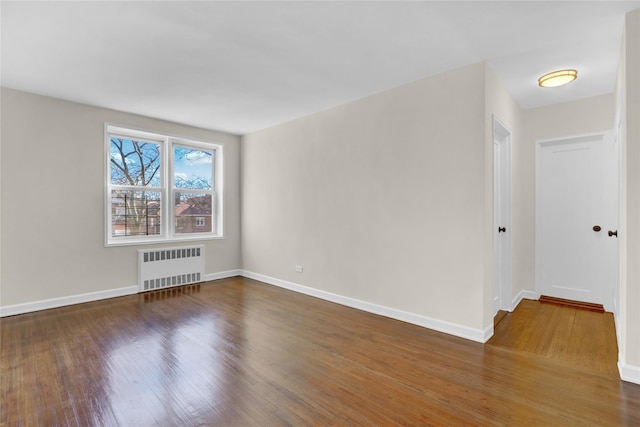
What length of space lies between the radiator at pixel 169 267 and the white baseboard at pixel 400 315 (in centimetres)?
141

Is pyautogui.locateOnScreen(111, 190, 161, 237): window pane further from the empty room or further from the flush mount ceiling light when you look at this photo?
the flush mount ceiling light

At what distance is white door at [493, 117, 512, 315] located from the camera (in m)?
3.59

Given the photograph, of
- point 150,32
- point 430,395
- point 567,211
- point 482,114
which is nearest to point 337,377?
point 430,395

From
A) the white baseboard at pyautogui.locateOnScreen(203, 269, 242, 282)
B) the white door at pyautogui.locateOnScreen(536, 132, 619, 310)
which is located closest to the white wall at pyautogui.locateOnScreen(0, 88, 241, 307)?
the white baseboard at pyautogui.locateOnScreen(203, 269, 242, 282)

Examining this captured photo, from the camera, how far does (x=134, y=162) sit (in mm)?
4633

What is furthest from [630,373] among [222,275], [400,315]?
[222,275]

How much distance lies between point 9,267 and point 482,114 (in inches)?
211

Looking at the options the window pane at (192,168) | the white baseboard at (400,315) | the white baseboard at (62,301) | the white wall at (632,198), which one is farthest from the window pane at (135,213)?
the white wall at (632,198)

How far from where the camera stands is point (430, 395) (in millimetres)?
2014

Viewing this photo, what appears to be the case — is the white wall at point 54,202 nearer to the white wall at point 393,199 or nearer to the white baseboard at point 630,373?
the white wall at point 393,199

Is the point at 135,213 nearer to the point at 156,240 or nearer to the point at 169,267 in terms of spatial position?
the point at 156,240

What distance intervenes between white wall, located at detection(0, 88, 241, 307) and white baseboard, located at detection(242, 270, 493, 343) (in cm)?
251

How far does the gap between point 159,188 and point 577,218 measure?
595cm

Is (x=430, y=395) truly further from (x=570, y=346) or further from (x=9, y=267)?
(x=9, y=267)
